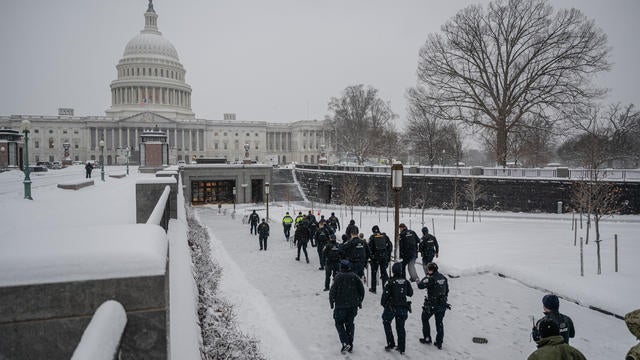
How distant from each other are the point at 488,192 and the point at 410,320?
26.1m

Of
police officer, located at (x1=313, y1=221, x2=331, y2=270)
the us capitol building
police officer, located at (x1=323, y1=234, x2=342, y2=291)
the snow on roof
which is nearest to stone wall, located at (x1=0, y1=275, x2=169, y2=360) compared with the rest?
the snow on roof

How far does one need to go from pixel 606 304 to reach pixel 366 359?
704 centimetres

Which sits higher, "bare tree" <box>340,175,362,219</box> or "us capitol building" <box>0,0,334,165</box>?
"us capitol building" <box>0,0,334,165</box>

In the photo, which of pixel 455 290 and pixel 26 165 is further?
pixel 26 165

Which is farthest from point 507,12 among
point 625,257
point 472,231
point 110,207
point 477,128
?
point 110,207

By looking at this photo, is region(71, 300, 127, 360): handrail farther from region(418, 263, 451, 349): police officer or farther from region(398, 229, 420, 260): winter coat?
region(398, 229, 420, 260): winter coat

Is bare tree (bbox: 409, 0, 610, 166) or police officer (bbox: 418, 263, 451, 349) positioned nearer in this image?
police officer (bbox: 418, 263, 451, 349)

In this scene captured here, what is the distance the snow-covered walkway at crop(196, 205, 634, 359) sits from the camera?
8180mm

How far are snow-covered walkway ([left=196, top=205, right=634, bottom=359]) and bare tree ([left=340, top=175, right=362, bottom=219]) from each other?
→ 23987 mm

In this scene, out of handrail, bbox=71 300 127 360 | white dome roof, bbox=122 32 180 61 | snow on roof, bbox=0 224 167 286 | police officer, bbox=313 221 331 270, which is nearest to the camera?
handrail, bbox=71 300 127 360

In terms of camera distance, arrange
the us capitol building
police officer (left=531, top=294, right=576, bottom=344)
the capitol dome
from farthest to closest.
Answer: the capitol dome → the us capitol building → police officer (left=531, top=294, right=576, bottom=344)

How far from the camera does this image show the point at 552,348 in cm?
409

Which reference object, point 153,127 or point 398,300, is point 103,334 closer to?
point 398,300

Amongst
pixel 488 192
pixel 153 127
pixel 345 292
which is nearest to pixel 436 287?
pixel 345 292
